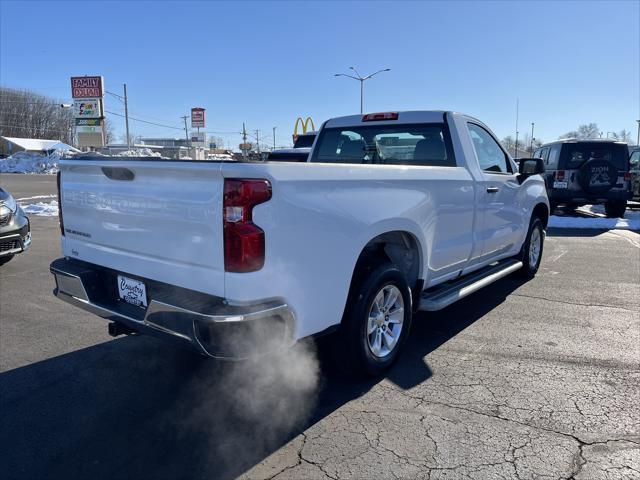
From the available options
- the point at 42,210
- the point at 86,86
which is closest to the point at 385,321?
the point at 42,210

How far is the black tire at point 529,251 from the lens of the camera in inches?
248

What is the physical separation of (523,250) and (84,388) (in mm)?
5205

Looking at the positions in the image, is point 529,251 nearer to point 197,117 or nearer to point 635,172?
point 635,172

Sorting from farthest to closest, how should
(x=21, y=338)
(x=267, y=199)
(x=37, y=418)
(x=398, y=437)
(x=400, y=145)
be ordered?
(x=400, y=145) → (x=21, y=338) → (x=37, y=418) → (x=398, y=437) → (x=267, y=199)

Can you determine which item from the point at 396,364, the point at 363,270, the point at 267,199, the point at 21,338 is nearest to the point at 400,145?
the point at 363,270

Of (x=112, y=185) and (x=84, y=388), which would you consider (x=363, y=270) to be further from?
(x=84, y=388)

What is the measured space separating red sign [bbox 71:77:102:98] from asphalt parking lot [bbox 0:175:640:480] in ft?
108

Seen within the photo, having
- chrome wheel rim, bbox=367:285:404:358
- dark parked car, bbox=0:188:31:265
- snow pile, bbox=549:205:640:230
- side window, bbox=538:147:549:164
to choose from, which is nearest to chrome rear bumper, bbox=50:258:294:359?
chrome wheel rim, bbox=367:285:404:358

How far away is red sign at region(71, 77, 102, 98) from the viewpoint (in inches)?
1314

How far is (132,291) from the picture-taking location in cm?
312

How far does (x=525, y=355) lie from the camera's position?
4105 mm

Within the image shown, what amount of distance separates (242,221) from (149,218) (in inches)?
29.6

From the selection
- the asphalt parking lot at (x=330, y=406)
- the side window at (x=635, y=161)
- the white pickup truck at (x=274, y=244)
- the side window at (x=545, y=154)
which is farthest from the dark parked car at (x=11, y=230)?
the side window at (x=635, y=161)

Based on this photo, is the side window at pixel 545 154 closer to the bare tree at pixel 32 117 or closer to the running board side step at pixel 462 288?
the running board side step at pixel 462 288
